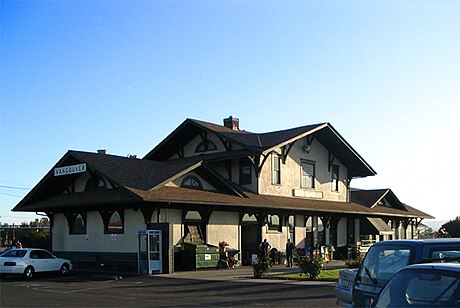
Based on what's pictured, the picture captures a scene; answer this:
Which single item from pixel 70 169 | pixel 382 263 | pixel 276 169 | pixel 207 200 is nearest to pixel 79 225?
pixel 70 169

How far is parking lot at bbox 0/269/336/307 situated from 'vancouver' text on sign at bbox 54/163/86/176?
20.2 feet

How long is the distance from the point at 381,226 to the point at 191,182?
1772 cm

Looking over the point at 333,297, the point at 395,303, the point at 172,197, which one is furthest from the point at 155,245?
the point at 395,303

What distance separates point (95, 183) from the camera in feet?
102

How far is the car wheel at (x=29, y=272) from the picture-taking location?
24578mm

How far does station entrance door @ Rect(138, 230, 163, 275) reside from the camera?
25.4 metres

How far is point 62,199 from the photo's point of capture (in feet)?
103

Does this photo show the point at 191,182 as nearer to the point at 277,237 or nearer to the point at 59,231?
the point at 277,237

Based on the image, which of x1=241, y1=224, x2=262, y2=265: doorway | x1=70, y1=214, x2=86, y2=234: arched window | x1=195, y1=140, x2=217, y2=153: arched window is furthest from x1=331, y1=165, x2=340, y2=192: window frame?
x1=70, y1=214, x2=86, y2=234: arched window

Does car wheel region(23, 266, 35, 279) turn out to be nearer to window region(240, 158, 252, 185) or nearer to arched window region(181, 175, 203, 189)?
arched window region(181, 175, 203, 189)

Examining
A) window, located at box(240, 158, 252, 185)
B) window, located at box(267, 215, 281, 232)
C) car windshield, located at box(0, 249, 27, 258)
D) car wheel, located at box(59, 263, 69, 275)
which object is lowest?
car wheel, located at box(59, 263, 69, 275)

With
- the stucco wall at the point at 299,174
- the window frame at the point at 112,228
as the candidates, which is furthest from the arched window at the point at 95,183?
the stucco wall at the point at 299,174

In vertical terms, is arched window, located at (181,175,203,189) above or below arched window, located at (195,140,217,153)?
below

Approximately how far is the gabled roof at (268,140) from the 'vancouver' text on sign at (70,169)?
8.56 m
